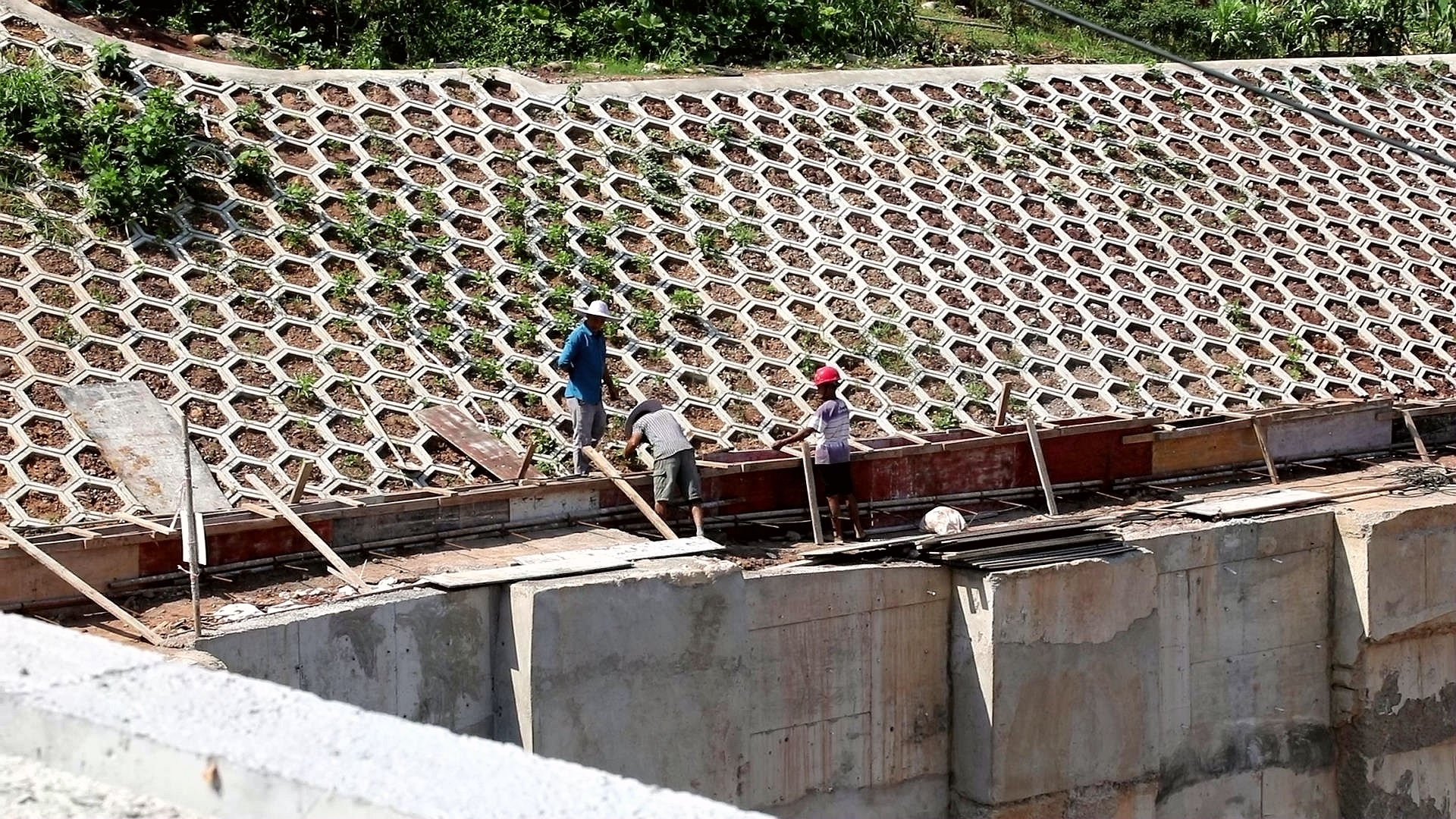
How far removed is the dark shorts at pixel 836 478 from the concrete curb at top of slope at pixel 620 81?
17.8 ft

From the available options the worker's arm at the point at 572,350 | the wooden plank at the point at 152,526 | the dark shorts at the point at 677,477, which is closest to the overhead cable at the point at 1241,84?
the dark shorts at the point at 677,477

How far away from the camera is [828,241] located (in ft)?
45.4

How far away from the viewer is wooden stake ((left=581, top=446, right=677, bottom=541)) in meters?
9.66

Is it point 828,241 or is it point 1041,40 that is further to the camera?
point 1041,40

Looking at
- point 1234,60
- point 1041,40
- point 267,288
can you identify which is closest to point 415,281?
point 267,288

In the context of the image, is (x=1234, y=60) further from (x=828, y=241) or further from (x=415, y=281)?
(x=415, y=281)

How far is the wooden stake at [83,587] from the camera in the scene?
7750mm

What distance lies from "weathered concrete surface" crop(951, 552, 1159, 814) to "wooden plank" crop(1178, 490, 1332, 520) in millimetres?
1013

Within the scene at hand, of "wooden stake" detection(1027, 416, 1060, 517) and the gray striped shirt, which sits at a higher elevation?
the gray striped shirt

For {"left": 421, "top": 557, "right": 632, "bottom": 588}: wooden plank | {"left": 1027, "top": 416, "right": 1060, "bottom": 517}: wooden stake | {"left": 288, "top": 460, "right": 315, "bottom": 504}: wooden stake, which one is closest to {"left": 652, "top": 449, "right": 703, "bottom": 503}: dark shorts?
{"left": 421, "top": 557, "right": 632, "bottom": 588}: wooden plank

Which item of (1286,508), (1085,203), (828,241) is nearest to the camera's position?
(1286,508)

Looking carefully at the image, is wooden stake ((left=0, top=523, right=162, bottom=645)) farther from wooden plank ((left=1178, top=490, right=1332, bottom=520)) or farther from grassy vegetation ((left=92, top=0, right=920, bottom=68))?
grassy vegetation ((left=92, top=0, right=920, bottom=68))

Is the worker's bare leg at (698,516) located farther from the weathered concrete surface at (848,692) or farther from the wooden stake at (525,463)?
the wooden stake at (525,463)

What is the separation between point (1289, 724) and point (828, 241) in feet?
17.1
